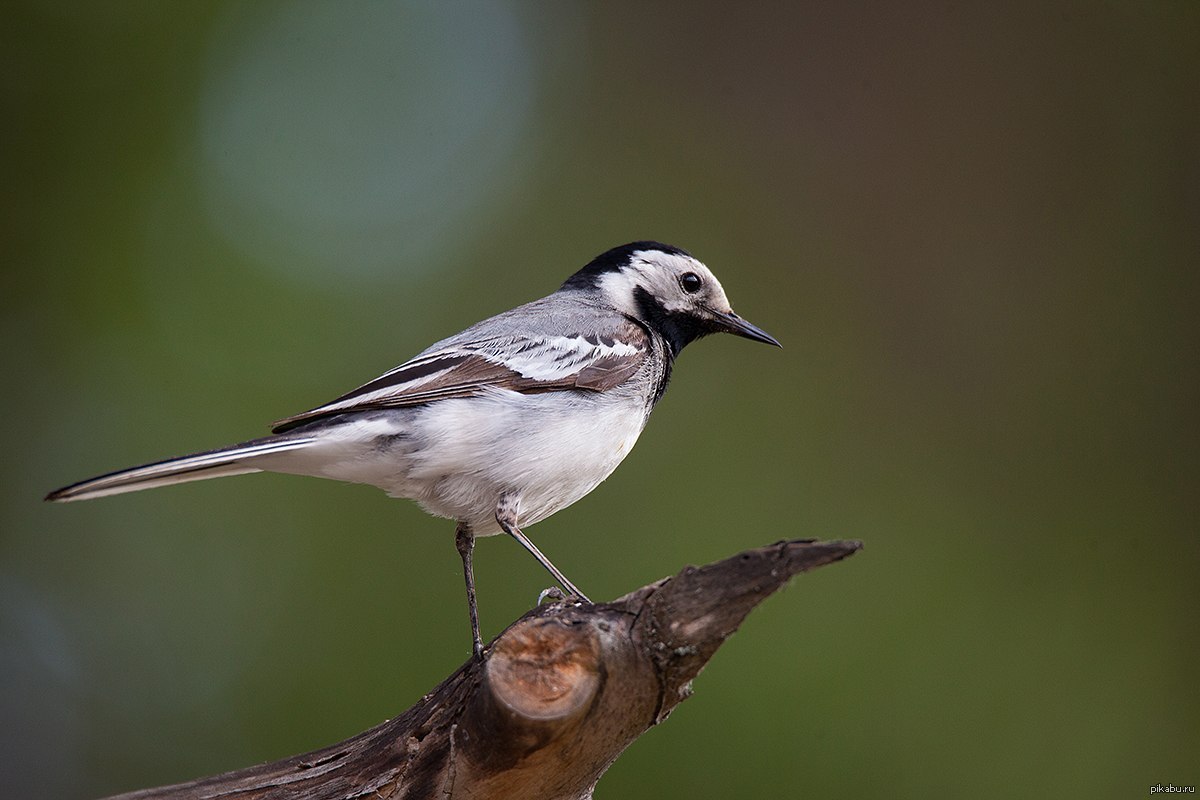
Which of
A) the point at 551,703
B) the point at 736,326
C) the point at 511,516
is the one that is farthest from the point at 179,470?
the point at 736,326

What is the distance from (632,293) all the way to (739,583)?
2676mm

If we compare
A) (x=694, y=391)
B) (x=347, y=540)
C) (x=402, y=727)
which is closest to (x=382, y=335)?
(x=347, y=540)

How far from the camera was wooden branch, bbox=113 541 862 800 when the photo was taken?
2840 mm

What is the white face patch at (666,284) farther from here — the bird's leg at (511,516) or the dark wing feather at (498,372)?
the bird's leg at (511,516)

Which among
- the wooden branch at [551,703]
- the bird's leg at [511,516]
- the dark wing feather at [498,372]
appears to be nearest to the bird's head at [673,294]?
the dark wing feather at [498,372]

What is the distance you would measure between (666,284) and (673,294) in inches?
2.4

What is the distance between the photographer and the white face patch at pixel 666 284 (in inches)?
206

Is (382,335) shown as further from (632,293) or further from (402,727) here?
(402,727)

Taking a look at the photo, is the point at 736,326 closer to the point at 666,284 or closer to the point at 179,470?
the point at 666,284

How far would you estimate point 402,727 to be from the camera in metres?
3.32

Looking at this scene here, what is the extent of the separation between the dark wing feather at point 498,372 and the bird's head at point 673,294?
0.62 m

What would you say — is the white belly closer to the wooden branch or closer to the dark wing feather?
the dark wing feather

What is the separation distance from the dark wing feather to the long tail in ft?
0.70

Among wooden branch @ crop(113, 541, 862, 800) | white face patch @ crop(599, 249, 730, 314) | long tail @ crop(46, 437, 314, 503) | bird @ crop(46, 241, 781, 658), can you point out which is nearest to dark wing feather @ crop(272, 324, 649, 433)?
bird @ crop(46, 241, 781, 658)
